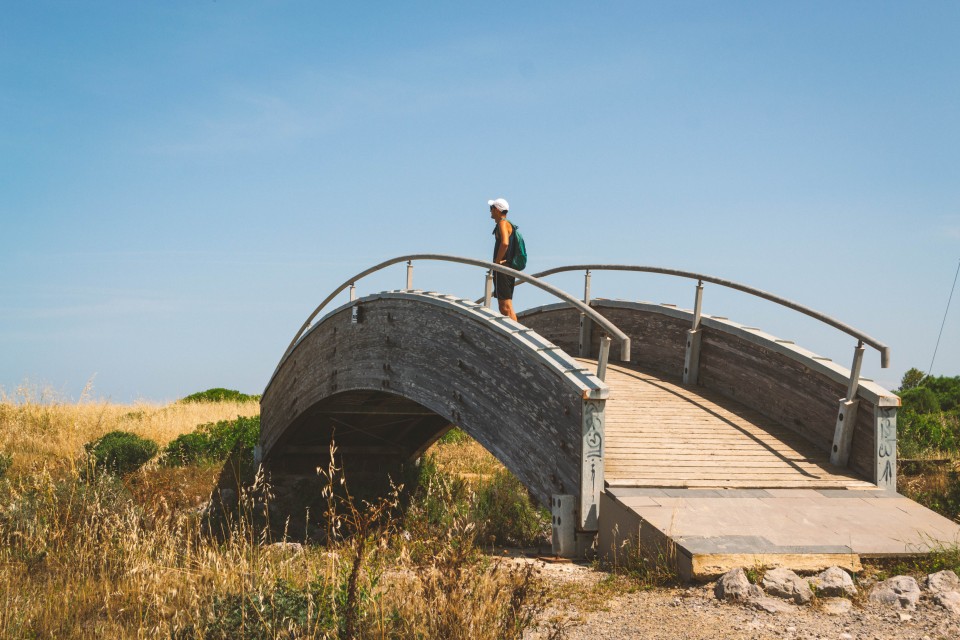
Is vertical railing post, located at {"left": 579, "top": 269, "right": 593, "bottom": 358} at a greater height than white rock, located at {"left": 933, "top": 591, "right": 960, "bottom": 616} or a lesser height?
greater

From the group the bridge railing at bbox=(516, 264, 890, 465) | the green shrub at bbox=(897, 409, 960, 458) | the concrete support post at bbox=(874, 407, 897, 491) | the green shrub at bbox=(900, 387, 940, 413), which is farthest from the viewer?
the green shrub at bbox=(900, 387, 940, 413)

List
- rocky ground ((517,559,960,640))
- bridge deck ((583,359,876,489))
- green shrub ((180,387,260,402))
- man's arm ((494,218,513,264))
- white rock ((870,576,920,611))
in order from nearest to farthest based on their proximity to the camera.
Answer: rocky ground ((517,559,960,640)), white rock ((870,576,920,611)), bridge deck ((583,359,876,489)), man's arm ((494,218,513,264)), green shrub ((180,387,260,402))

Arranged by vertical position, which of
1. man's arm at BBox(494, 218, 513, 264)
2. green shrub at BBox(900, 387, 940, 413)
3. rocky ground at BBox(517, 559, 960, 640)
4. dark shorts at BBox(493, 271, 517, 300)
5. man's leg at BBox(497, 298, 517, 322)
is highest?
man's arm at BBox(494, 218, 513, 264)

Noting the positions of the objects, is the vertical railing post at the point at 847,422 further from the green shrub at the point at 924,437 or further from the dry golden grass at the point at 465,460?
the dry golden grass at the point at 465,460

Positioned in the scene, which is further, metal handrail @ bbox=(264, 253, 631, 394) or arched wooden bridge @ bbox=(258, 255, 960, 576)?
metal handrail @ bbox=(264, 253, 631, 394)

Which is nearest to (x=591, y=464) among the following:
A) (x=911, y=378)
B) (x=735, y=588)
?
(x=735, y=588)

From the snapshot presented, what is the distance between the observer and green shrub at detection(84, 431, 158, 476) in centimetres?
1576

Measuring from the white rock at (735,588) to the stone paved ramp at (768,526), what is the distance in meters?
0.19

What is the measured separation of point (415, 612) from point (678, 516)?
288 centimetres

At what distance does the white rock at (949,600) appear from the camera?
5278mm

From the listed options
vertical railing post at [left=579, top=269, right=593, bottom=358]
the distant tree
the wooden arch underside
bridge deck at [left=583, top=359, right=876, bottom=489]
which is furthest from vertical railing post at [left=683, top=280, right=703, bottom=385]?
the distant tree

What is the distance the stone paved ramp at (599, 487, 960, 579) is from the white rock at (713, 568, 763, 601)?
0.62ft

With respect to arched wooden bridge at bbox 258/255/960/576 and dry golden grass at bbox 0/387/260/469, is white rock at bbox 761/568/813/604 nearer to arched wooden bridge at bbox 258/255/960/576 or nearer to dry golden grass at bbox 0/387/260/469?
arched wooden bridge at bbox 258/255/960/576

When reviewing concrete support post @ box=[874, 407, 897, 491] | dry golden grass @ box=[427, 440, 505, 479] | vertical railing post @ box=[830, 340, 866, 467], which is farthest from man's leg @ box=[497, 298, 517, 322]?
dry golden grass @ box=[427, 440, 505, 479]
